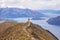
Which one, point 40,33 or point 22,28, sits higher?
point 22,28

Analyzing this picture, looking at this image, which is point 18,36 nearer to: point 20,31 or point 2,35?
point 20,31

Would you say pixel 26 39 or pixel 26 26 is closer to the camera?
pixel 26 39

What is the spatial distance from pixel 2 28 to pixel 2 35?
1.51 feet

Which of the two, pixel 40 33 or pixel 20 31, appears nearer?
pixel 20 31

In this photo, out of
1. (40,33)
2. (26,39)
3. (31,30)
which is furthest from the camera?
(40,33)

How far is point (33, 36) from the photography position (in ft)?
12.5

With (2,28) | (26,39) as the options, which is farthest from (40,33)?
(2,28)

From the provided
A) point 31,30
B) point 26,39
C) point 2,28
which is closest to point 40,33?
point 31,30

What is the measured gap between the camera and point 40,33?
4246 mm

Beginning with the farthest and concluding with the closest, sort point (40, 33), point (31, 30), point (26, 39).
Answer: point (40, 33)
point (31, 30)
point (26, 39)

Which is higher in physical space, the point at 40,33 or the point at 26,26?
the point at 26,26

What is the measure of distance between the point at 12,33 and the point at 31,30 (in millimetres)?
391

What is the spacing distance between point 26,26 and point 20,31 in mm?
191

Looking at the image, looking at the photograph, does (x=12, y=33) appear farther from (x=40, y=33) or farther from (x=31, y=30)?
(x=40, y=33)
